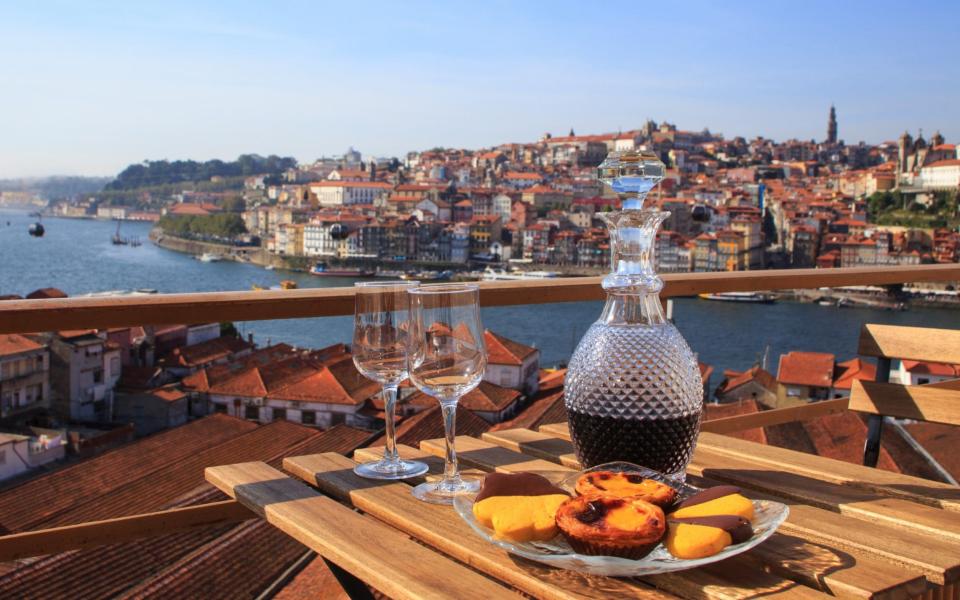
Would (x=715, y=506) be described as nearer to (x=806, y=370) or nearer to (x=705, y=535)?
(x=705, y=535)

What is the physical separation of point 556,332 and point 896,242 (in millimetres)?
15883

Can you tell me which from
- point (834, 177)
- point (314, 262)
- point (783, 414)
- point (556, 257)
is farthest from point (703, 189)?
point (783, 414)

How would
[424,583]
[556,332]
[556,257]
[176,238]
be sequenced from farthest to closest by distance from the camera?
1. [176,238]
2. [556,257]
3. [556,332]
4. [424,583]

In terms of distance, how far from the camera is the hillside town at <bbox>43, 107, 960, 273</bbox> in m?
31.1

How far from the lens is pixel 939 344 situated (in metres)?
0.94

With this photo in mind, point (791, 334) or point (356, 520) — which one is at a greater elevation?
point (356, 520)

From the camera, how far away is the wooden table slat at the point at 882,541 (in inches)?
19.0

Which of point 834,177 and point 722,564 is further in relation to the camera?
point 834,177

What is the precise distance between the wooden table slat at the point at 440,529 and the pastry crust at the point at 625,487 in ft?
0.17

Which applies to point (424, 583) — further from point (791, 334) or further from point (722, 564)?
point (791, 334)

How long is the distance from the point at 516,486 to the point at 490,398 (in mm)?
9461

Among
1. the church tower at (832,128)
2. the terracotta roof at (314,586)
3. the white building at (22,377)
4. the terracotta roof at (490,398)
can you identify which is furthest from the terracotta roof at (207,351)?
the church tower at (832,128)

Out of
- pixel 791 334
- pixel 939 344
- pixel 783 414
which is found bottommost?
pixel 791 334

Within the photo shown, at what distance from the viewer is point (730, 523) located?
0.46m
